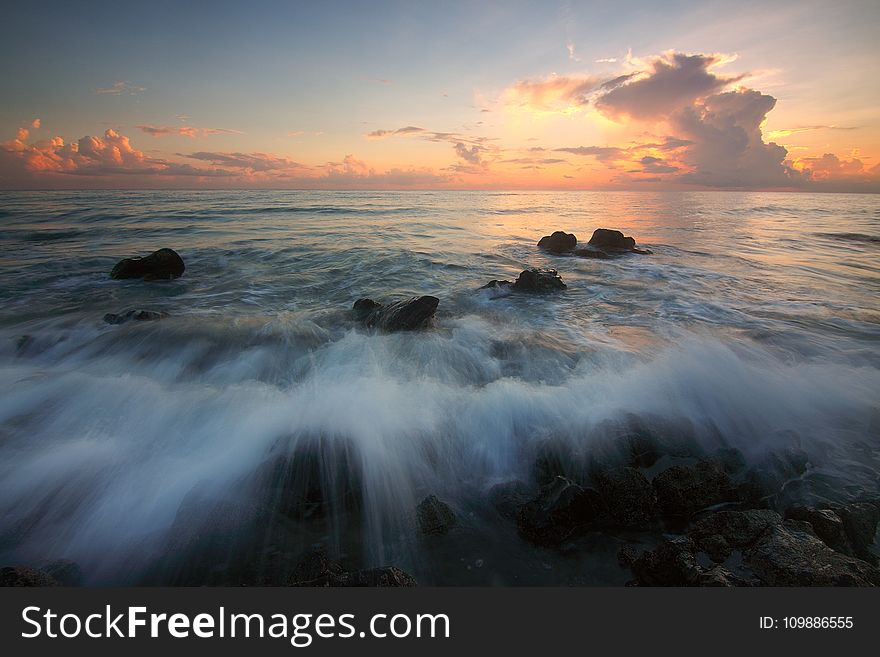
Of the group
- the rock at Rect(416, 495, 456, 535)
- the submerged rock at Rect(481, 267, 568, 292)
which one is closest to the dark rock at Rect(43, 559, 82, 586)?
the rock at Rect(416, 495, 456, 535)

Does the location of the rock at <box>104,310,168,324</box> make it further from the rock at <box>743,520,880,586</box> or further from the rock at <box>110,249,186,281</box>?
the rock at <box>743,520,880,586</box>

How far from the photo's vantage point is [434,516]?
3.84 meters

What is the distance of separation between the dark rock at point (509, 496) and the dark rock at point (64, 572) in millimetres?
3865

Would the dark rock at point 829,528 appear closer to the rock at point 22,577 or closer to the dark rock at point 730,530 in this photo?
the dark rock at point 730,530

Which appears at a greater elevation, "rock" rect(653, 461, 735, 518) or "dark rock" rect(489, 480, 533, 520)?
"rock" rect(653, 461, 735, 518)

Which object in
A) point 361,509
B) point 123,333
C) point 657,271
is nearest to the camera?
point 361,509

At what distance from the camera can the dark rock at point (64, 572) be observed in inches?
133

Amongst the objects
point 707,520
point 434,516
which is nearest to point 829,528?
point 707,520

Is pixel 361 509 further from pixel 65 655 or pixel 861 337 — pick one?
pixel 861 337

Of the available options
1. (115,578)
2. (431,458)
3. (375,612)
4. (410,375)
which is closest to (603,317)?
(410,375)

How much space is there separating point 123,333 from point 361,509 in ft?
23.6

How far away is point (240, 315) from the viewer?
9594 mm

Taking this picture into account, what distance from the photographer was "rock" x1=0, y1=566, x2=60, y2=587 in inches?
113

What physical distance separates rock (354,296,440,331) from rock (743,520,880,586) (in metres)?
6.49
